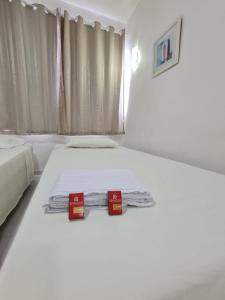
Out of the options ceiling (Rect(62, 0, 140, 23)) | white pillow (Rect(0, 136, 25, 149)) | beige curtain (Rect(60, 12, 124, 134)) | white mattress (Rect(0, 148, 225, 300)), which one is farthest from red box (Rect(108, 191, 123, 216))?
ceiling (Rect(62, 0, 140, 23))

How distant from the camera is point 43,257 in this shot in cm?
33

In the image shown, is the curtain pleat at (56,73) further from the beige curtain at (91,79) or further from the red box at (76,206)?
the red box at (76,206)

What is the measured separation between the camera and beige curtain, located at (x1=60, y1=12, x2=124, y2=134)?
239 cm

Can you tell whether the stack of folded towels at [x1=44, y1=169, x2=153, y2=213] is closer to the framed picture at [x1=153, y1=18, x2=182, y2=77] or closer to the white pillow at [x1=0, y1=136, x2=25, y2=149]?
the framed picture at [x1=153, y1=18, x2=182, y2=77]

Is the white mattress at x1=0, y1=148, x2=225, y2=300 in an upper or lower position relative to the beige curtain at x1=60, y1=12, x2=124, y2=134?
lower

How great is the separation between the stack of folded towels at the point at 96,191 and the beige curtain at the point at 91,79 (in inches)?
76.0

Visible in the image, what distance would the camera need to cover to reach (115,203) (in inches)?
20.2

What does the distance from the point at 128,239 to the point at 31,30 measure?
9.17ft

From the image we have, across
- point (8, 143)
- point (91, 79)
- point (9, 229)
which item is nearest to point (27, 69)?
point (91, 79)

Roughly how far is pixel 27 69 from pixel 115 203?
2.46m

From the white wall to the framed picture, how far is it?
6 cm

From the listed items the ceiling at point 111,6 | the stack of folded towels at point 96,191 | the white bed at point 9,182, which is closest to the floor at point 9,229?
the white bed at point 9,182

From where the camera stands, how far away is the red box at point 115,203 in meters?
0.50

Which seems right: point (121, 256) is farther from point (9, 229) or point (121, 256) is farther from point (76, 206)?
point (9, 229)
